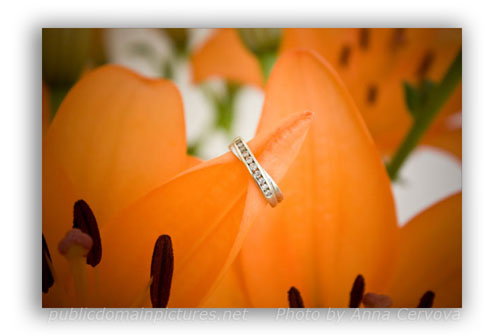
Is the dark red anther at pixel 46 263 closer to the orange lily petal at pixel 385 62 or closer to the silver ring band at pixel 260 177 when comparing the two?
the silver ring band at pixel 260 177

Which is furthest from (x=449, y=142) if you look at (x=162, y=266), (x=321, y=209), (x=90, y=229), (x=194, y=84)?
(x=90, y=229)

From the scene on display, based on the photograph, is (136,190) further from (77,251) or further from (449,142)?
(449,142)

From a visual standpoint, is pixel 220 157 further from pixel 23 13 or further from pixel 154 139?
pixel 23 13

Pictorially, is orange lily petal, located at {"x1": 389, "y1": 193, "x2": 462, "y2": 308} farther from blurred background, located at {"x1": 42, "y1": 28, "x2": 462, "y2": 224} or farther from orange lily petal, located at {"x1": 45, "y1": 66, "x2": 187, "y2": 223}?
orange lily petal, located at {"x1": 45, "y1": 66, "x2": 187, "y2": 223}

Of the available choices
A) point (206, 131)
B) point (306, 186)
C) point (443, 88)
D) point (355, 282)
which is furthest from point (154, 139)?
point (443, 88)

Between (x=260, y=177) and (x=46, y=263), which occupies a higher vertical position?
(x=260, y=177)

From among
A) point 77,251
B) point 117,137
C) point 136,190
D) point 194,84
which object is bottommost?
point 77,251

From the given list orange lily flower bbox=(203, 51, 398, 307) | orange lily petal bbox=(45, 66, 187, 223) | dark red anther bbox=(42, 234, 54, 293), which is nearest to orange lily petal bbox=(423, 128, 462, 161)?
orange lily flower bbox=(203, 51, 398, 307)

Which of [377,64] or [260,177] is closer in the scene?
[260,177]
